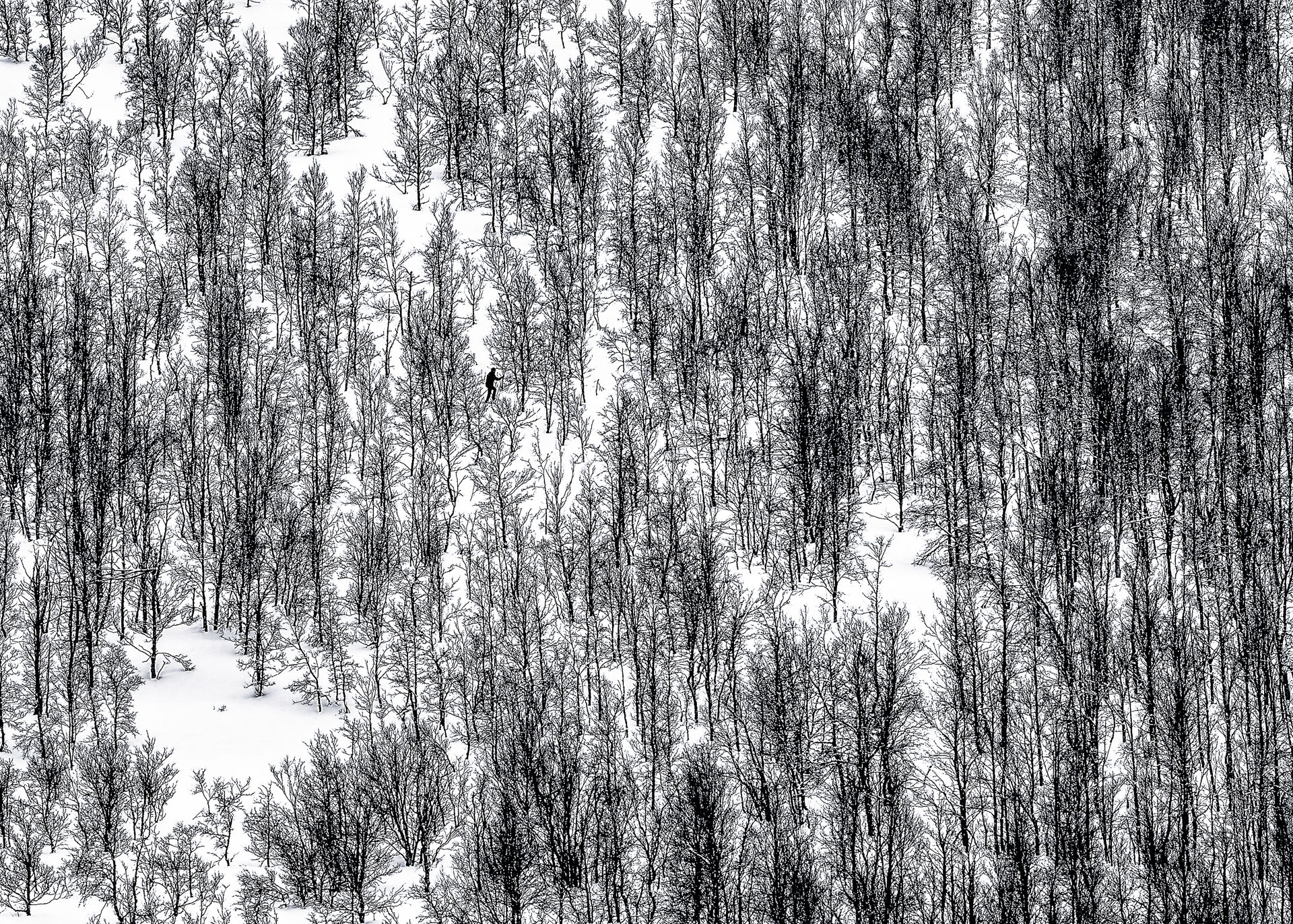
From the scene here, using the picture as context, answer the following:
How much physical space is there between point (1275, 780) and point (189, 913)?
28.9m

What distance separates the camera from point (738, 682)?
41938mm

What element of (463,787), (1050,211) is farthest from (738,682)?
(1050,211)

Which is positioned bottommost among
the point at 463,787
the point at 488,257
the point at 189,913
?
the point at 189,913

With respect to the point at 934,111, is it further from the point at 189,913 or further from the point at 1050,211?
the point at 189,913

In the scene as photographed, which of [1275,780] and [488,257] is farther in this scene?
[488,257]

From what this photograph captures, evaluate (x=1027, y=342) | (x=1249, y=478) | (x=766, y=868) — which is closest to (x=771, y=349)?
(x=1027, y=342)

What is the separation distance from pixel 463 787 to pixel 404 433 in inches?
640

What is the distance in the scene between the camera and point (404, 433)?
49.9m

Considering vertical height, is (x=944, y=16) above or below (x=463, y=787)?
above

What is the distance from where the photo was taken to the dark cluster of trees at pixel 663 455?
37.1 metres

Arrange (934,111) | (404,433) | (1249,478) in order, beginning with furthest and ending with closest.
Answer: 1. (934,111)
2. (404,433)
3. (1249,478)

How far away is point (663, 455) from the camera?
48.3 meters

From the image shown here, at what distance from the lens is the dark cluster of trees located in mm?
37062

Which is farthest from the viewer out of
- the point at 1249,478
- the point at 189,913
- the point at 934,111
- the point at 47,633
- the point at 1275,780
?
the point at 934,111
